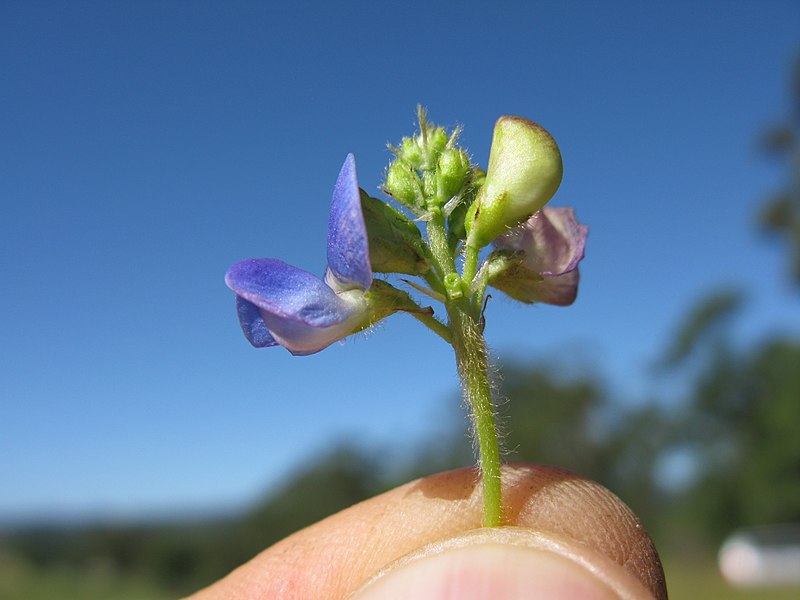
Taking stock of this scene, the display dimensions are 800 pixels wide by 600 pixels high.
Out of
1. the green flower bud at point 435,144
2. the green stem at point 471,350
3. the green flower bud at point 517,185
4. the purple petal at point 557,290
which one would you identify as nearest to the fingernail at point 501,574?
the green stem at point 471,350

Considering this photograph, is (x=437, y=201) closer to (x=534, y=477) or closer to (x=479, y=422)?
(x=479, y=422)

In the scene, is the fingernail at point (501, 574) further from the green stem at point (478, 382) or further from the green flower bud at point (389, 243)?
the green flower bud at point (389, 243)

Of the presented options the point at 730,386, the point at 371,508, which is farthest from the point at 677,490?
the point at 371,508

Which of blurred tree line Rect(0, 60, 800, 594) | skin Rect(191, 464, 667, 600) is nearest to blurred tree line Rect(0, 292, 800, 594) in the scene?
blurred tree line Rect(0, 60, 800, 594)

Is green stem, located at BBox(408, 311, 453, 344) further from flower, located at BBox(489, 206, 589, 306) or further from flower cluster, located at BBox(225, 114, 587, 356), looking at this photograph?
flower, located at BBox(489, 206, 589, 306)

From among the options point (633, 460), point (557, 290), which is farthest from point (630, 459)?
point (557, 290)

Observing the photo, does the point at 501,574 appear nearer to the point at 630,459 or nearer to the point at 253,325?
the point at 253,325

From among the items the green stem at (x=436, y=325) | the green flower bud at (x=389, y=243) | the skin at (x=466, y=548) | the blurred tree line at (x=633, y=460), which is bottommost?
the blurred tree line at (x=633, y=460)
